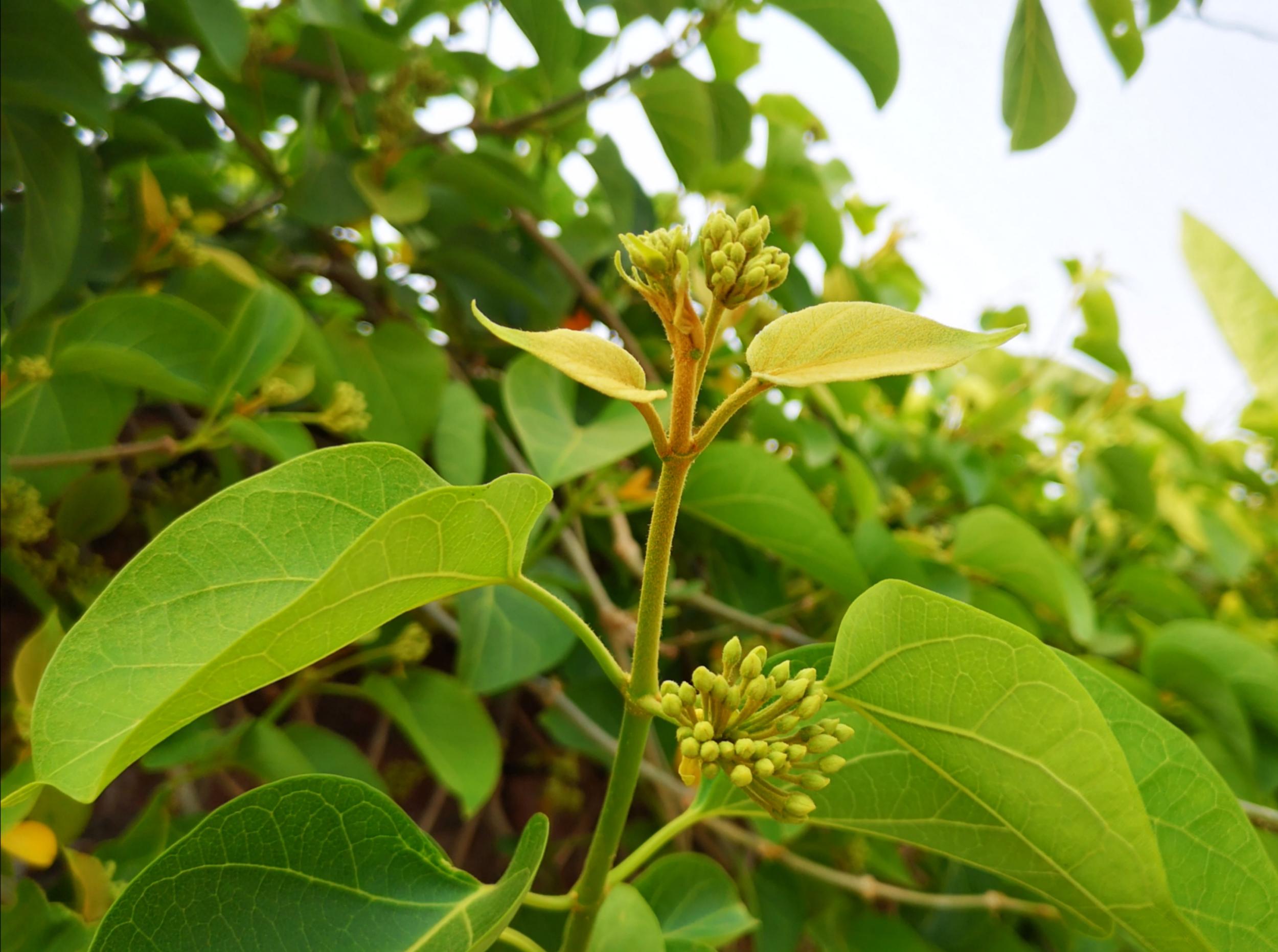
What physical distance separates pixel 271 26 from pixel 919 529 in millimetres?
1157

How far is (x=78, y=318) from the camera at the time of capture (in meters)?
0.64

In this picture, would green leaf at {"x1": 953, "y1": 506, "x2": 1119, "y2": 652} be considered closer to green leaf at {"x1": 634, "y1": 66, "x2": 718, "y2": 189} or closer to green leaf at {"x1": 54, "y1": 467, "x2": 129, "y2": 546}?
green leaf at {"x1": 634, "y1": 66, "x2": 718, "y2": 189}

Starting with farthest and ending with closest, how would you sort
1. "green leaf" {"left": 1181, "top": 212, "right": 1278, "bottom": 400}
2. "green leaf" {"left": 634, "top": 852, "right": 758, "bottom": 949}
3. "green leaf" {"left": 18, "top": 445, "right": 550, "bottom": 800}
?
"green leaf" {"left": 1181, "top": 212, "right": 1278, "bottom": 400} < "green leaf" {"left": 634, "top": 852, "right": 758, "bottom": 949} < "green leaf" {"left": 18, "top": 445, "right": 550, "bottom": 800}

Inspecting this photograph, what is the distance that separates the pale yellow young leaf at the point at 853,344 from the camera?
0.33 meters

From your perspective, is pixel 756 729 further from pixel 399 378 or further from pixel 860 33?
pixel 860 33

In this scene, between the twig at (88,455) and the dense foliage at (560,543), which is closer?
the dense foliage at (560,543)

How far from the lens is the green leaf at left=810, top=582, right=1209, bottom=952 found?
33 centimetres

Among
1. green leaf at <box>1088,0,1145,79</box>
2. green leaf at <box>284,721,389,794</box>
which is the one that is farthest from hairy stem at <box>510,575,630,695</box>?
green leaf at <box>1088,0,1145,79</box>

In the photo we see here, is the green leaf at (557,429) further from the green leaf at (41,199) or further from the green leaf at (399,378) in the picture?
the green leaf at (41,199)

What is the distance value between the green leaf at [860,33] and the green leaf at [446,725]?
2.37 feet

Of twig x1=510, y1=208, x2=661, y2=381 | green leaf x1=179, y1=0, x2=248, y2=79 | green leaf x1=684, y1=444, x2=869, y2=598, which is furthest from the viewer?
twig x1=510, y1=208, x2=661, y2=381

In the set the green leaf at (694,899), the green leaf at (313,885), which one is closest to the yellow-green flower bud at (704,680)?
the green leaf at (313,885)

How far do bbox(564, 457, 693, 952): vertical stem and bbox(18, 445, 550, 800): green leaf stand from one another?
54 millimetres

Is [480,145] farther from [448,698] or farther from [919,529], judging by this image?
[919,529]
